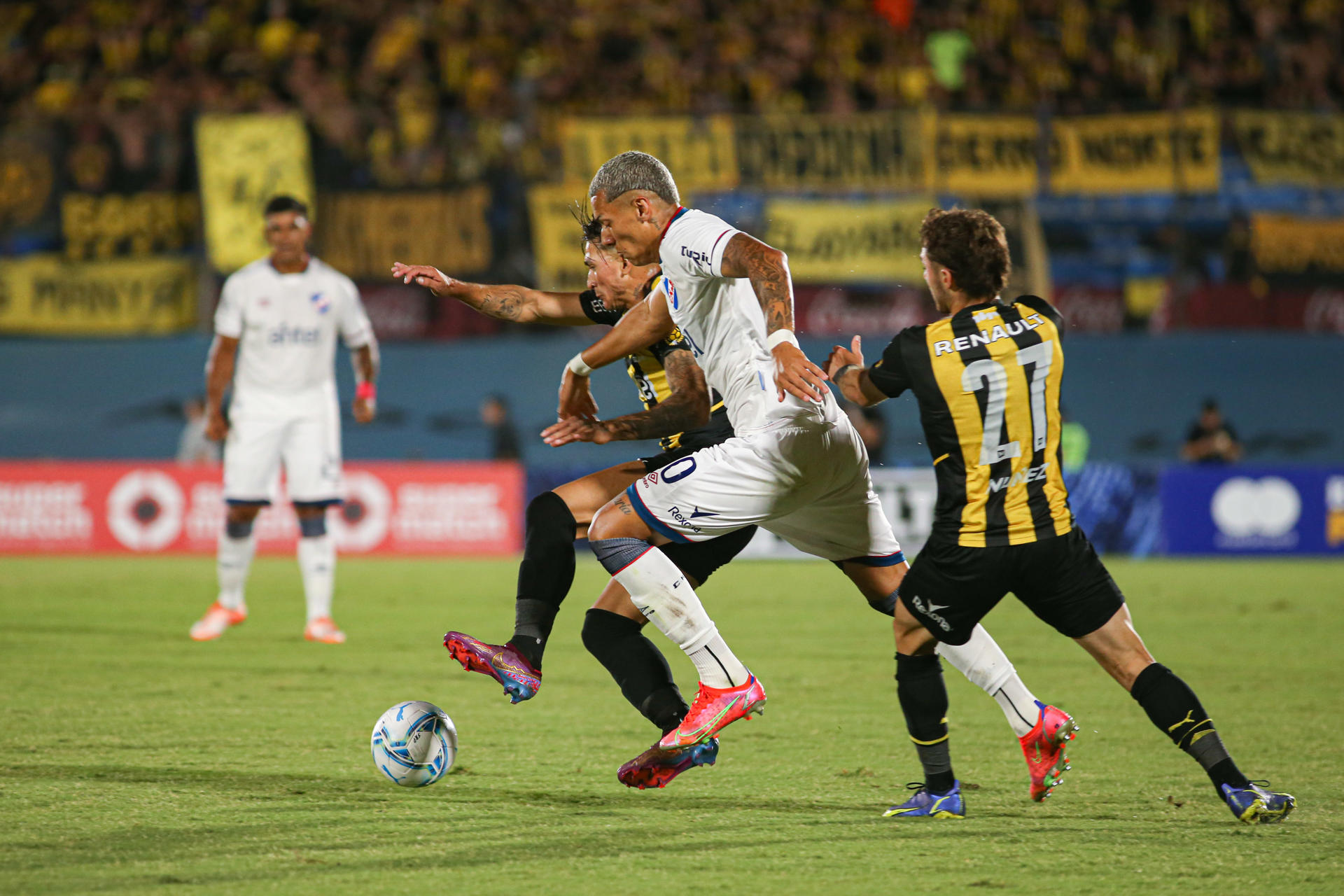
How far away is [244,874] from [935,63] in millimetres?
18427

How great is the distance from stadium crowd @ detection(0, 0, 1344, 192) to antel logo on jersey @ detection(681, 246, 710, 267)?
13732mm

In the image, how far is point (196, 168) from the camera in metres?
17.6

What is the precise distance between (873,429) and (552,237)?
4.30m

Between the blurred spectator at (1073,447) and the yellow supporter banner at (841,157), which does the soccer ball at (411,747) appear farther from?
the blurred spectator at (1073,447)

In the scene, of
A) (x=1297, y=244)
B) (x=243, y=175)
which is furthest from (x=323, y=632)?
(x=1297, y=244)

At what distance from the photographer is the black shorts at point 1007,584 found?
4.67 m

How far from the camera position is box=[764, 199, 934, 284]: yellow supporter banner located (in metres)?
17.5

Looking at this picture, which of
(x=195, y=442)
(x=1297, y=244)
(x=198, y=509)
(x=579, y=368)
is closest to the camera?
(x=579, y=368)

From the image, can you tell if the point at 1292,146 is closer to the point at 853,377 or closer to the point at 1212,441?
the point at 1212,441

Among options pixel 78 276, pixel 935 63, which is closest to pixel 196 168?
pixel 78 276

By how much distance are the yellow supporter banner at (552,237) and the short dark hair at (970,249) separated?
1321 centimetres

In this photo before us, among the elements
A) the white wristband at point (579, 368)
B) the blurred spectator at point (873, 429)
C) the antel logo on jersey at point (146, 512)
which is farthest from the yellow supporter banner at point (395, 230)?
the white wristband at point (579, 368)

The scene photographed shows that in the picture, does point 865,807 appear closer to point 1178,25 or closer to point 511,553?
point 511,553

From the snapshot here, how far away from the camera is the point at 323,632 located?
32.1 ft
